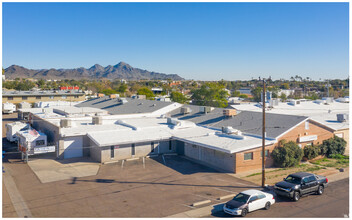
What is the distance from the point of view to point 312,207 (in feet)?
64.5

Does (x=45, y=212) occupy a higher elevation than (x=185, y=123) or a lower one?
lower

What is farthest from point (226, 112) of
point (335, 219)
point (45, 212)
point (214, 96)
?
point (214, 96)

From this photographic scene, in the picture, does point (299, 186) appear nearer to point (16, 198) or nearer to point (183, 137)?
point (183, 137)

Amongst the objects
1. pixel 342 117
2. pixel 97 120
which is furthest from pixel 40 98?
pixel 342 117

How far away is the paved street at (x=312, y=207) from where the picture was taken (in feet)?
60.5

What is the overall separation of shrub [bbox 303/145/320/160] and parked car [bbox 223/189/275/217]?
1365 cm

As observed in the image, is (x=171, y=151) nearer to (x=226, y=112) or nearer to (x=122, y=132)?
(x=122, y=132)

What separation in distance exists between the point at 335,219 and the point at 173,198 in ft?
31.9

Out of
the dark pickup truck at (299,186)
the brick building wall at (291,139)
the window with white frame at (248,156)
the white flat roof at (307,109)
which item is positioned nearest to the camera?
the dark pickup truck at (299,186)

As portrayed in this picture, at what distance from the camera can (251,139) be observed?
29828 millimetres

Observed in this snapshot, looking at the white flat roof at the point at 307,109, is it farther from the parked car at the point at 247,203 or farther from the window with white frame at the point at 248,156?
the parked car at the point at 247,203

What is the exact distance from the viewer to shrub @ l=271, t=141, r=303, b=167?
94.6ft

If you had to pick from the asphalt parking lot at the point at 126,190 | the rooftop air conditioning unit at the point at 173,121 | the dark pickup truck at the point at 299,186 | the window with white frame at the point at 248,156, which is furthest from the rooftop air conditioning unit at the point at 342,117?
the asphalt parking lot at the point at 126,190

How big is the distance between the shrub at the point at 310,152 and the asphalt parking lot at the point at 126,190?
32.9 feet
